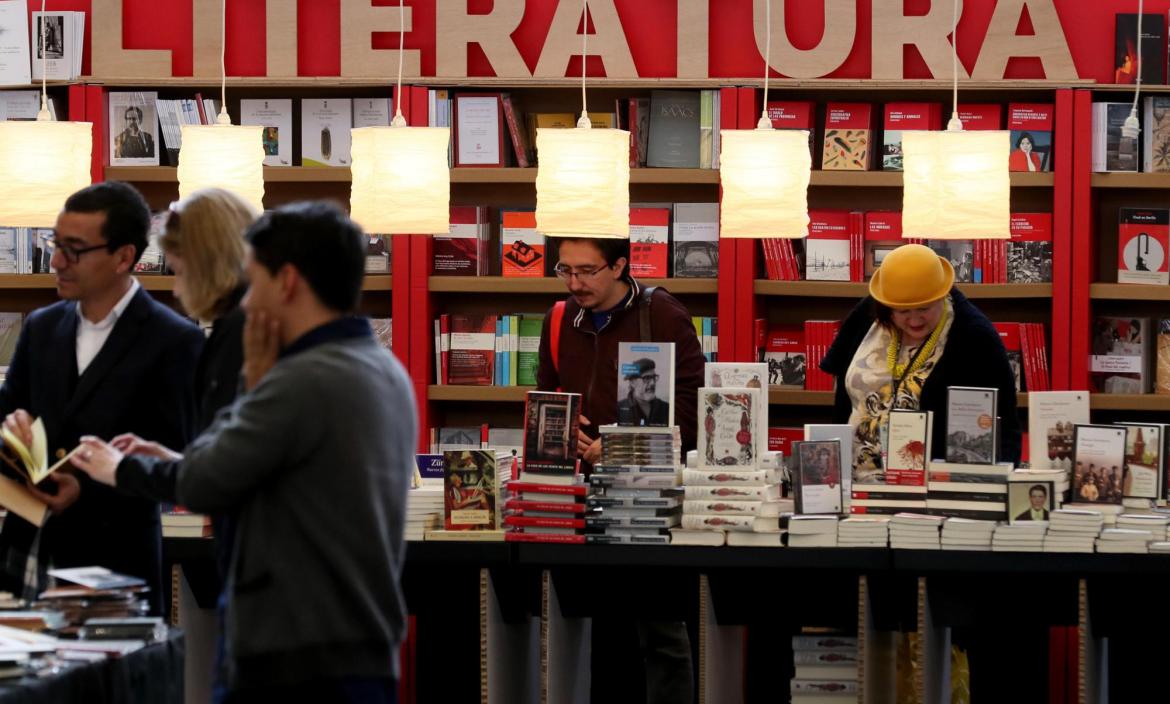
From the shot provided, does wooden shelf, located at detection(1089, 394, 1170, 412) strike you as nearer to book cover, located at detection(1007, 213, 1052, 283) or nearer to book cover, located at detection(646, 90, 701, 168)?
book cover, located at detection(1007, 213, 1052, 283)

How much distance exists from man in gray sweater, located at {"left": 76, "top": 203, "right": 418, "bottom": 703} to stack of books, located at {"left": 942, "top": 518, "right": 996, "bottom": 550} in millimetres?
2459

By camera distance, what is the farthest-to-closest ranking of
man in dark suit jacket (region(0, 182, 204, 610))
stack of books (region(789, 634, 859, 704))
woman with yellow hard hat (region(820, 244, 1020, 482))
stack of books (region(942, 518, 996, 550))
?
stack of books (region(789, 634, 859, 704)), woman with yellow hard hat (region(820, 244, 1020, 482)), stack of books (region(942, 518, 996, 550)), man in dark suit jacket (region(0, 182, 204, 610))

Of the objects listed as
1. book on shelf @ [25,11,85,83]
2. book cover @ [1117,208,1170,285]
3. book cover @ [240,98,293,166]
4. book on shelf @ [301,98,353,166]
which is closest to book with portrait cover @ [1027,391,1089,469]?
book cover @ [1117,208,1170,285]

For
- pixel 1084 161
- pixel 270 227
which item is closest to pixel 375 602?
pixel 270 227

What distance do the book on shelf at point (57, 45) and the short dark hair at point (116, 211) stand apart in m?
3.23

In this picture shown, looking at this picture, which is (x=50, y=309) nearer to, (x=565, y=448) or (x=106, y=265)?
(x=106, y=265)

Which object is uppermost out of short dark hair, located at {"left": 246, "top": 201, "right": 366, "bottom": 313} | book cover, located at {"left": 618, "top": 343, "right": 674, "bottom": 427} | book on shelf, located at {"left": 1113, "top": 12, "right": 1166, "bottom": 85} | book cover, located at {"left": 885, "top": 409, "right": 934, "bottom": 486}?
book on shelf, located at {"left": 1113, "top": 12, "right": 1166, "bottom": 85}

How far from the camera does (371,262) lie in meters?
6.93

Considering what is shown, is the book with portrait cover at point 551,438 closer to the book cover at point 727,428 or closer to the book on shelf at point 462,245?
the book cover at point 727,428

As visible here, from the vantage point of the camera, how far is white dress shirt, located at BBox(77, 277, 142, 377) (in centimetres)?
389

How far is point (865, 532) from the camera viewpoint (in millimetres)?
4766

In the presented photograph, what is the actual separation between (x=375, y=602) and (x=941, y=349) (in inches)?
119

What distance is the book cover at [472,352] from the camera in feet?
22.6

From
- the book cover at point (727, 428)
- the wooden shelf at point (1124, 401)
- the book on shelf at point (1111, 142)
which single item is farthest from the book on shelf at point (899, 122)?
the book cover at point (727, 428)
